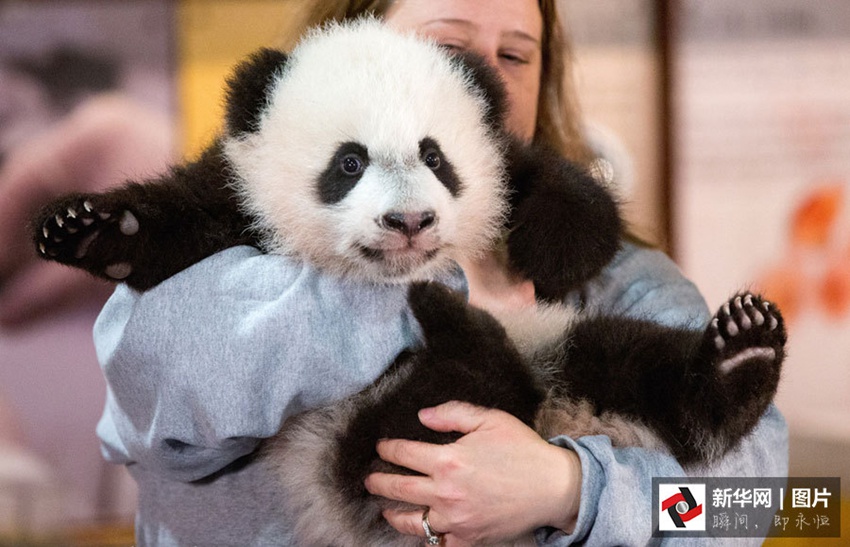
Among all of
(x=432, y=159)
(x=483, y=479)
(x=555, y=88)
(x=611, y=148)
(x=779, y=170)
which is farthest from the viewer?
(x=779, y=170)

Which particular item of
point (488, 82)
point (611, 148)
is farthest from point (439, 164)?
point (611, 148)

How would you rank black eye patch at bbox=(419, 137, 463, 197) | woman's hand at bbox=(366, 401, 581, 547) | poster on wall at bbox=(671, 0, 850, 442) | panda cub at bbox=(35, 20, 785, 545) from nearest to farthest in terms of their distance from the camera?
woman's hand at bbox=(366, 401, 581, 547) < panda cub at bbox=(35, 20, 785, 545) < black eye patch at bbox=(419, 137, 463, 197) < poster on wall at bbox=(671, 0, 850, 442)

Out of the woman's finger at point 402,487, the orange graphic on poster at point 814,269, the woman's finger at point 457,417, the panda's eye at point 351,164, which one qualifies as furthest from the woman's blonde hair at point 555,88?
the orange graphic on poster at point 814,269

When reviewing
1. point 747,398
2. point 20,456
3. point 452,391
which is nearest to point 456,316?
point 452,391

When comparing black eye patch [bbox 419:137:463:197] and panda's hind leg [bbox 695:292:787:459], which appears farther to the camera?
black eye patch [bbox 419:137:463:197]

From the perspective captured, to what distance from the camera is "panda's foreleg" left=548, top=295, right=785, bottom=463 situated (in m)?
1.55

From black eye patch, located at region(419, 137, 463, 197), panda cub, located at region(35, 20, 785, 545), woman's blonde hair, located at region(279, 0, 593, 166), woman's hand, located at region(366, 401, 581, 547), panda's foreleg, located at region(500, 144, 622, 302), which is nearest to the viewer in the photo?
woman's hand, located at region(366, 401, 581, 547)

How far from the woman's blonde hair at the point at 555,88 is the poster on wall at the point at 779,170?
115 centimetres

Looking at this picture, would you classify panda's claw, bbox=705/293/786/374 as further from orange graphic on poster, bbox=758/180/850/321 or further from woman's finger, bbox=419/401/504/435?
orange graphic on poster, bbox=758/180/850/321

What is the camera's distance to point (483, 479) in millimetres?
1424

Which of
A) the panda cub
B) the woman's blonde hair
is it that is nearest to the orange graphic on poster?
the woman's blonde hair

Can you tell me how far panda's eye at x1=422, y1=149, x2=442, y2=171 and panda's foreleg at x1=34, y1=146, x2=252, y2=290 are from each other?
43cm

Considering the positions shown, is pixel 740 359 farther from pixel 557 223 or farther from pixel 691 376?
pixel 557 223

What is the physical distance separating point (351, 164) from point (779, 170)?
2.46 metres
